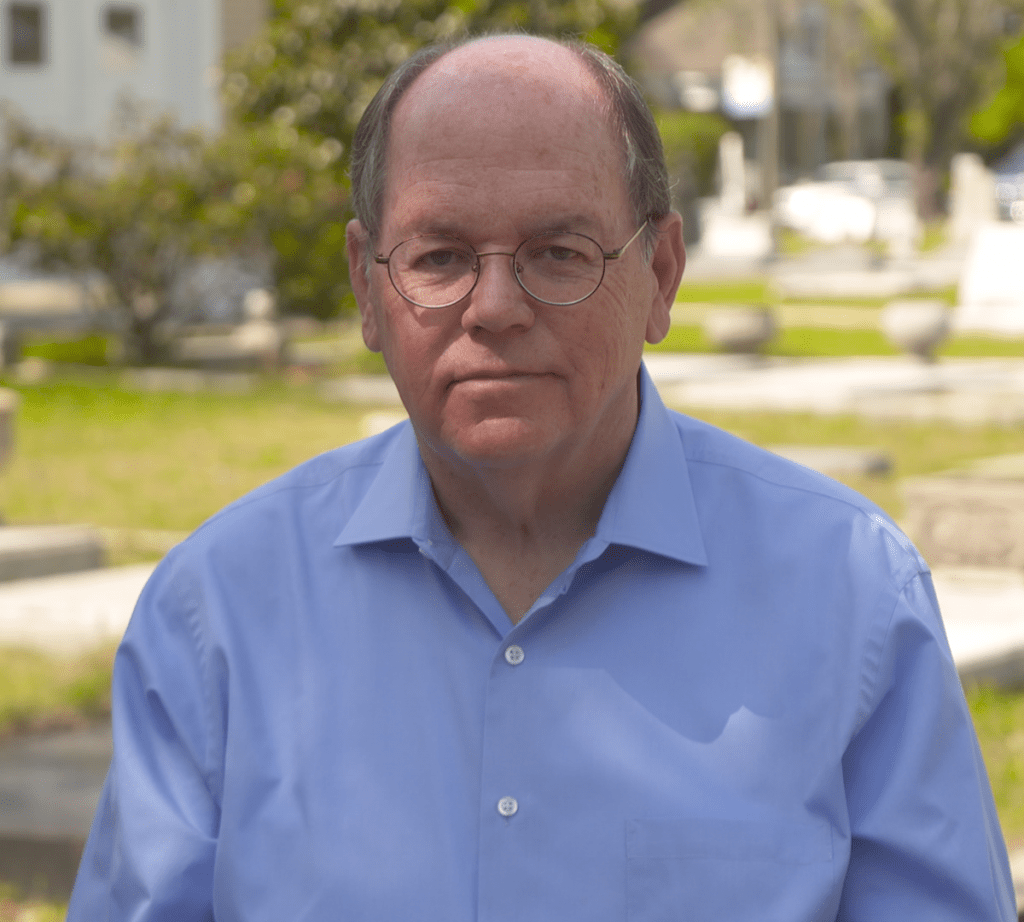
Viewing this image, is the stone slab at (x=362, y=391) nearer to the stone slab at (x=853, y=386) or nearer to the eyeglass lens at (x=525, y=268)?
the stone slab at (x=853, y=386)

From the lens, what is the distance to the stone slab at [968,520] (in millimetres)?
7520

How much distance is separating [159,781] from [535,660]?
1.57 feet

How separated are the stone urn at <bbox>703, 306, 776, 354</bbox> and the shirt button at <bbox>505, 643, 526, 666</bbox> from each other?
16.8 metres

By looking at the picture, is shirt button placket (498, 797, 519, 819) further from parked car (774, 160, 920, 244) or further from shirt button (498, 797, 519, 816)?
parked car (774, 160, 920, 244)

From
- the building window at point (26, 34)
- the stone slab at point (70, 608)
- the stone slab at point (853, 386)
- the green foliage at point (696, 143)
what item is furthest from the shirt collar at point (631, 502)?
the green foliage at point (696, 143)

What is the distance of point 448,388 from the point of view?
207cm

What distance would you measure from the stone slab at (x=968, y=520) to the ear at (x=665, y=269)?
5424 mm

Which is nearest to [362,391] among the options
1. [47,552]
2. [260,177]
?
[260,177]

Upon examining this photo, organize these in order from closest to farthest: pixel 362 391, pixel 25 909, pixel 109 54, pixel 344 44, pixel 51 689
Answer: pixel 25 909, pixel 51 689, pixel 362 391, pixel 344 44, pixel 109 54

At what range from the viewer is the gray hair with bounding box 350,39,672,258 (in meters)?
2.11

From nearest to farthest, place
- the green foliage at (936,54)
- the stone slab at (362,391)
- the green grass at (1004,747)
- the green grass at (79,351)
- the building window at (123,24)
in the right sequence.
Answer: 1. the green grass at (1004,747)
2. the stone slab at (362,391)
3. the green grass at (79,351)
4. the building window at (123,24)
5. the green foliage at (936,54)

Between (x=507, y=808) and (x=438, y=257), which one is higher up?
(x=438, y=257)

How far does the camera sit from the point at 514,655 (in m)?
2.04

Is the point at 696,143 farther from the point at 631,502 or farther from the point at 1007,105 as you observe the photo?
the point at 631,502
